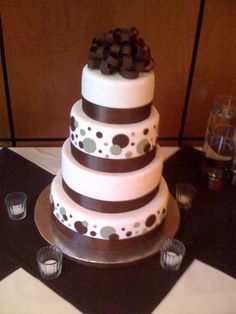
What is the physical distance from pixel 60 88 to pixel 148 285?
636 millimetres

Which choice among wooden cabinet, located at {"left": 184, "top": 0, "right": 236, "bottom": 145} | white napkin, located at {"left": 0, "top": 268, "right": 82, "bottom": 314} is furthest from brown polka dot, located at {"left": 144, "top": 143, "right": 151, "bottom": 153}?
wooden cabinet, located at {"left": 184, "top": 0, "right": 236, "bottom": 145}

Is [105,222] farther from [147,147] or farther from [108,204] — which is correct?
[147,147]

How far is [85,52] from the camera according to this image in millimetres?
1048

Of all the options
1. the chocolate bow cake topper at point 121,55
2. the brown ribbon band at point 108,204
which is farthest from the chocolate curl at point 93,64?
the brown ribbon band at point 108,204

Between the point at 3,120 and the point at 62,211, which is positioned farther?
the point at 3,120

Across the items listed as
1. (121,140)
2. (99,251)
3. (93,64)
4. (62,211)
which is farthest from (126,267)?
(93,64)

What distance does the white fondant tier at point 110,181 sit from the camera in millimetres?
735

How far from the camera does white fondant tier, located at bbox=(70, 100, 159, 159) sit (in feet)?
2.31

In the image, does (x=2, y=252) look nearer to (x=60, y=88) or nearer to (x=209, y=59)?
(x=60, y=88)

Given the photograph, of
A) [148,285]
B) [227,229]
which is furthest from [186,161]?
[148,285]

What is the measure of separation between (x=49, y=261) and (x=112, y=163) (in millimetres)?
260

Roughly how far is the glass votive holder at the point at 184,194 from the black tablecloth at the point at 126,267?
0.02 meters

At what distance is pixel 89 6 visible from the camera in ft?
3.21

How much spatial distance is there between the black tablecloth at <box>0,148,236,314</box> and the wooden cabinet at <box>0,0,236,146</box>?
0.58 feet
